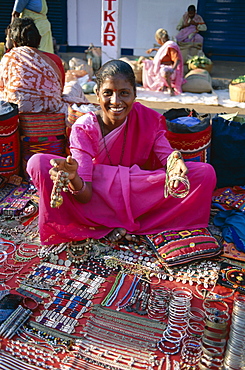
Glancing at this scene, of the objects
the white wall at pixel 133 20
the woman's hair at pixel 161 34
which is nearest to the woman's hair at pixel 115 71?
the woman's hair at pixel 161 34

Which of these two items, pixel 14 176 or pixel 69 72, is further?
pixel 69 72

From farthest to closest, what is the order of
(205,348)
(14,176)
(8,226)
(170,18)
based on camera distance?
(170,18)
(14,176)
(8,226)
(205,348)

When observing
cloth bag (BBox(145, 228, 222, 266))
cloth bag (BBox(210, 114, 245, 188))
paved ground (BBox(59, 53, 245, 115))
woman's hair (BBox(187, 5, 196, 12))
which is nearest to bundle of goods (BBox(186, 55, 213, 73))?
paved ground (BBox(59, 53, 245, 115))

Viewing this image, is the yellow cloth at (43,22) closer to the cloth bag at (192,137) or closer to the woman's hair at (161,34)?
the woman's hair at (161,34)

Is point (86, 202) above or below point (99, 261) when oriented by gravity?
above

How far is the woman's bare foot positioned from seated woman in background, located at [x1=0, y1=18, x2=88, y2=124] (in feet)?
5.68

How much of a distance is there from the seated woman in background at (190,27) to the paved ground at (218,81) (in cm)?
100

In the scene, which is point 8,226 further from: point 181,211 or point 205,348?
point 205,348

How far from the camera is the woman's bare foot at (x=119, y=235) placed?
3023mm

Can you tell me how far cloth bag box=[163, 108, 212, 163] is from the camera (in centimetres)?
364

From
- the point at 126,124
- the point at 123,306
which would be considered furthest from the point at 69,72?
the point at 123,306

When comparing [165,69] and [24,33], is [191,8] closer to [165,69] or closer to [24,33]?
[165,69]

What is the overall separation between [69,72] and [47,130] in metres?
4.32

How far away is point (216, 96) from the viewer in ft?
24.7
